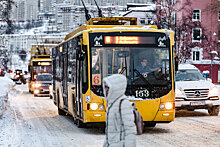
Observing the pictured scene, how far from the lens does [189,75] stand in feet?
67.2

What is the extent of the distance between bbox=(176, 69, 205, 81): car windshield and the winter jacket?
1462 centimetres

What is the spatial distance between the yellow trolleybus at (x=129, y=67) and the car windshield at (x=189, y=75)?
6322 millimetres

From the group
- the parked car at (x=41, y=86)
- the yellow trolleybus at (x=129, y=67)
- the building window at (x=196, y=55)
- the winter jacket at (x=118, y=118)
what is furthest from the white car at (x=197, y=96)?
the building window at (x=196, y=55)

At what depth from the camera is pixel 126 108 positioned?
5738 millimetres

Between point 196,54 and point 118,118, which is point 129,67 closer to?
point 118,118

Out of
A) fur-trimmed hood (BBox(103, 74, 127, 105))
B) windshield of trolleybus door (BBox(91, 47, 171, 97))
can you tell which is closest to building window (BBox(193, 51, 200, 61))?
windshield of trolleybus door (BBox(91, 47, 171, 97))

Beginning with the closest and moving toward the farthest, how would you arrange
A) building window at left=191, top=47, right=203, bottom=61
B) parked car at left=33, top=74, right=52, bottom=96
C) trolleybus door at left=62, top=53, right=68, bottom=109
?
1. trolleybus door at left=62, top=53, right=68, bottom=109
2. parked car at left=33, top=74, right=52, bottom=96
3. building window at left=191, top=47, right=203, bottom=61

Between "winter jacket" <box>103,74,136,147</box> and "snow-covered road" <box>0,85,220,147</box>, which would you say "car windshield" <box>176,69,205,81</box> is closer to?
"snow-covered road" <box>0,85,220,147</box>

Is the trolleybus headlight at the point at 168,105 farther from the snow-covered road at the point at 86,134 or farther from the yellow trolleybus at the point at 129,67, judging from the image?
the snow-covered road at the point at 86,134

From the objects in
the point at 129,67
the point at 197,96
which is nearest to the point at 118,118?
the point at 129,67

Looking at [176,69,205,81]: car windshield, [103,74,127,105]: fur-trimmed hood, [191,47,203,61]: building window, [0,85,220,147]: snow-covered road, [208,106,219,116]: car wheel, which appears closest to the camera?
[103,74,127,105]: fur-trimmed hood

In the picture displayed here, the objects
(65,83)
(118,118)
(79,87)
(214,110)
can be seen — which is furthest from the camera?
(214,110)

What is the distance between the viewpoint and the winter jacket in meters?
5.62

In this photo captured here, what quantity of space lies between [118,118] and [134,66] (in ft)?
25.6
